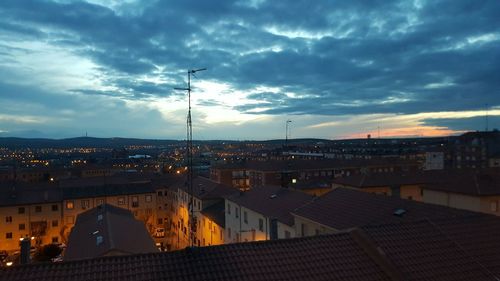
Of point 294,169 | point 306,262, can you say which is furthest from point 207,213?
point 294,169

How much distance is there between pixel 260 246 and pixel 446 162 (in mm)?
107165

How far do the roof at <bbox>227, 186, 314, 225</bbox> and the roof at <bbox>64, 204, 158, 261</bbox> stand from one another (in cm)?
794

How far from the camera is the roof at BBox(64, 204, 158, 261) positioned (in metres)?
21.1

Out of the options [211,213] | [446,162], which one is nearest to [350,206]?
[211,213]

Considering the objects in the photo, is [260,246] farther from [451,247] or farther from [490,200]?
[490,200]

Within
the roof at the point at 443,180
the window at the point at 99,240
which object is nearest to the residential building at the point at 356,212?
the window at the point at 99,240

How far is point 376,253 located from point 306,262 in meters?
2.27

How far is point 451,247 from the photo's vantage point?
41.8 feet

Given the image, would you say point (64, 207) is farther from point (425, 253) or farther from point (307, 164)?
point (425, 253)

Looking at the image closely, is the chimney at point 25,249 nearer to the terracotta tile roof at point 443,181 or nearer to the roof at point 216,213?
the roof at point 216,213

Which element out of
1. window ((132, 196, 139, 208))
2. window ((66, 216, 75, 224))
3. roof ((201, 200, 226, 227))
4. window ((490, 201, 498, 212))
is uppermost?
window ((490, 201, 498, 212))

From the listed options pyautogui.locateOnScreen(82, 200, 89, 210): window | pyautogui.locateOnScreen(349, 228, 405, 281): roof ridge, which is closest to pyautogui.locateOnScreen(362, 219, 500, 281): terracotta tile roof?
pyautogui.locateOnScreen(349, 228, 405, 281): roof ridge

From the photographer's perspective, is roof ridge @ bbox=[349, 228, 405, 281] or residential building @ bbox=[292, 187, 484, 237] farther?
residential building @ bbox=[292, 187, 484, 237]

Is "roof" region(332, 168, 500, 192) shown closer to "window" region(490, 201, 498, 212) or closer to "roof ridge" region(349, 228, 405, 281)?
"window" region(490, 201, 498, 212)
